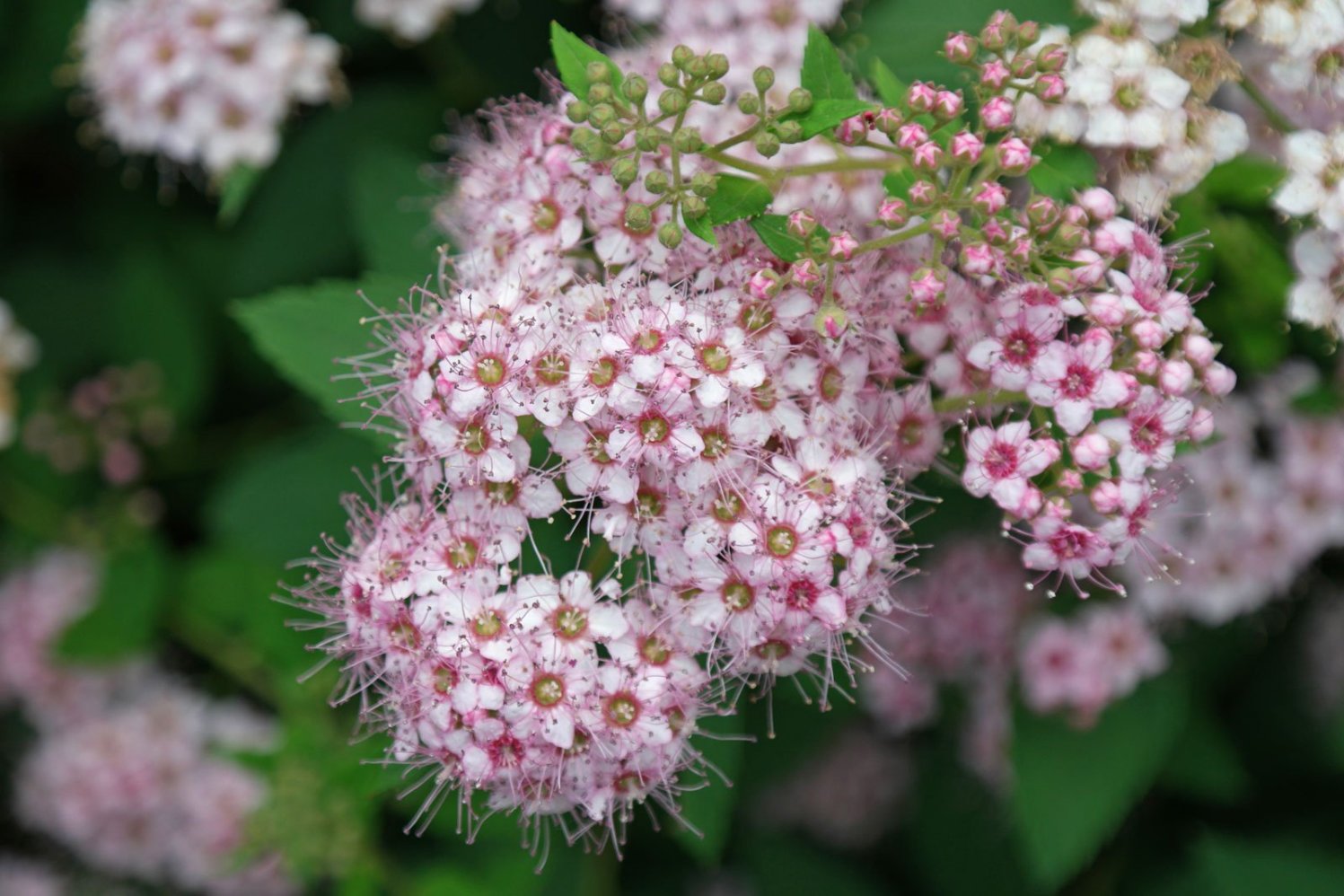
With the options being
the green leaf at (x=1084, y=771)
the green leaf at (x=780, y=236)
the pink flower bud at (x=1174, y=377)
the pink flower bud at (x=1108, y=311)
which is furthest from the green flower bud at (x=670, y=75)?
the green leaf at (x=1084, y=771)

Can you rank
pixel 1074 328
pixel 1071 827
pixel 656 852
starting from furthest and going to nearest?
pixel 656 852 < pixel 1071 827 < pixel 1074 328

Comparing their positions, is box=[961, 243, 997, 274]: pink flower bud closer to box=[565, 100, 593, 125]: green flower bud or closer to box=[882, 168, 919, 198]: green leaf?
box=[882, 168, 919, 198]: green leaf

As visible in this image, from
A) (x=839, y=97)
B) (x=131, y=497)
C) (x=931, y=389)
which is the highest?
(x=839, y=97)

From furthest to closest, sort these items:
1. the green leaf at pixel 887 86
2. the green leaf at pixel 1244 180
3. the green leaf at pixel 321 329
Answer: the green leaf at pixel 1244 180 → the green leaf at pixel 321 329 → the green leaf at pixel 887 86

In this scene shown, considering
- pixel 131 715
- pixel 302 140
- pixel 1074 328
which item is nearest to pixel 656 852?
pixel 131 715

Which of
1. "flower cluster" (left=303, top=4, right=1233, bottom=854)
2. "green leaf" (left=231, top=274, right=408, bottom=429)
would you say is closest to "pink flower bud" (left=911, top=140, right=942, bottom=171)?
"flower cluster" (left=303, top=4, right=1233, bottom=854)

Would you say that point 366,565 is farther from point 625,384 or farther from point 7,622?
point 7,622

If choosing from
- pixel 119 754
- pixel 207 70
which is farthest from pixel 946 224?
pixel 119 754

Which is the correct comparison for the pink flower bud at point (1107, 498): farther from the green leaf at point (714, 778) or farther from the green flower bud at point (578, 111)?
the green flower bud at point (578, 111)
